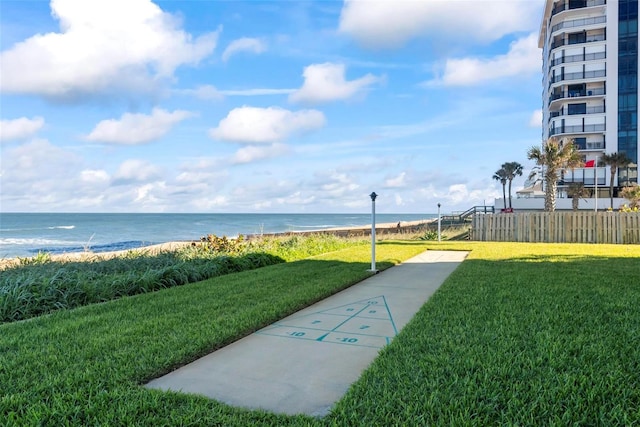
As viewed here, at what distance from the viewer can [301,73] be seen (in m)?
19.4

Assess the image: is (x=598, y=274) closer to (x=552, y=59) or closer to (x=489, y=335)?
(x=489, y=335)

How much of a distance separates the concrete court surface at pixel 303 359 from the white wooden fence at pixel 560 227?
13.6 metres

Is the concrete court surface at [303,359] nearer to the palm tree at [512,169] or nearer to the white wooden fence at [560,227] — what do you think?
the white wooden fence at [560,227]

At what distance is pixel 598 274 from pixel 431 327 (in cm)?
551

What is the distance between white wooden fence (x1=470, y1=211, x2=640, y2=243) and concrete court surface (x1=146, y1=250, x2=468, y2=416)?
13.6m

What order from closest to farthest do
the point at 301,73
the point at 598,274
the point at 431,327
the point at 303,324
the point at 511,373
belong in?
the point at 511,373 → the point at 431,327 → the point at 303,324 → the point at 598,274 → the point at 301,73

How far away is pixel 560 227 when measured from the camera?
1805 cm

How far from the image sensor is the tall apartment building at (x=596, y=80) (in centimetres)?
4309

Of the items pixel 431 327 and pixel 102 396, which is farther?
pixel 431 327

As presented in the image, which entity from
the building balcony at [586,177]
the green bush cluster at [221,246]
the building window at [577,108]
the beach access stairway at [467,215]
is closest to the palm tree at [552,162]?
the beach access stairway at [467,215]

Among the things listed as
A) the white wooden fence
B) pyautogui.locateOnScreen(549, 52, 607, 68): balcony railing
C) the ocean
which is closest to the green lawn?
the ocean

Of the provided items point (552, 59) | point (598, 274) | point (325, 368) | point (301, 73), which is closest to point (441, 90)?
point (301, 73)

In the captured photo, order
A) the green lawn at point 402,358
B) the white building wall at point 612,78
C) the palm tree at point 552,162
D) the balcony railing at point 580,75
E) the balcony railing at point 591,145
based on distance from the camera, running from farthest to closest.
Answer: the balcony railing at point 591,145
the balcony railing at point 580,75
the white building wall at point 612,78
the palm tree at point 552,162
the green lawn at point 402,358

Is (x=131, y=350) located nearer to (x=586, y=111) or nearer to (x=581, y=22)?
(x=586, y=111)
